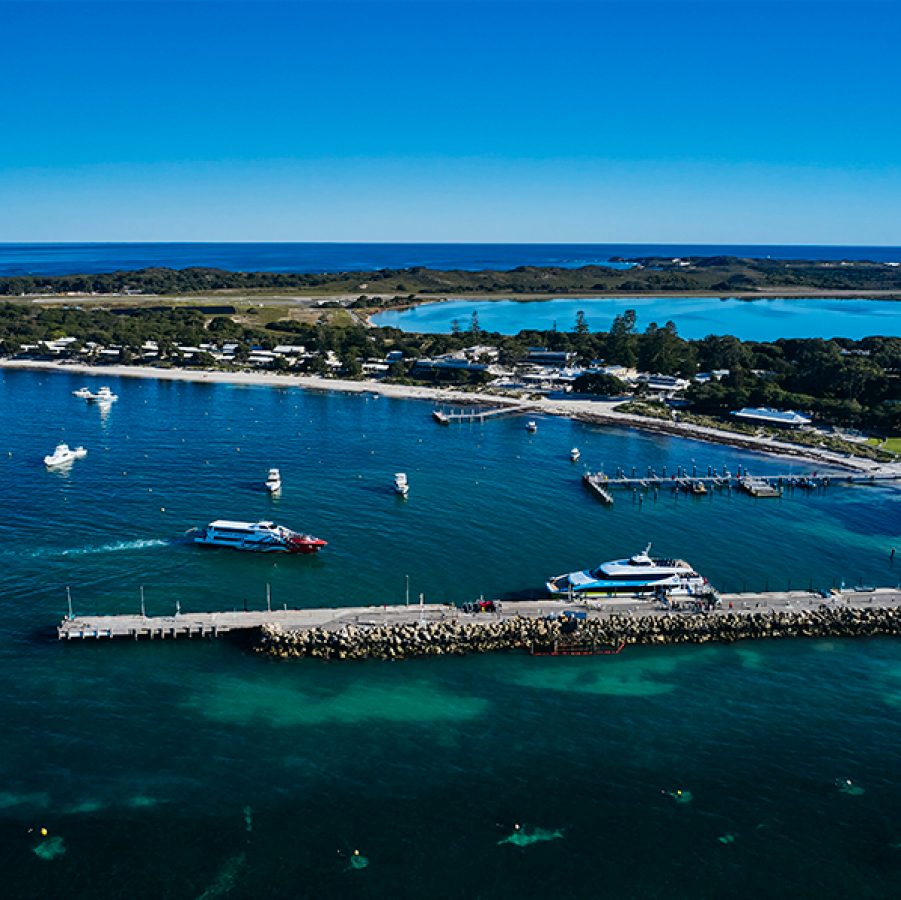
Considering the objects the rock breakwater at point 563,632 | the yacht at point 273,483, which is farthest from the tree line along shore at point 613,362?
the yacht at point 273,483

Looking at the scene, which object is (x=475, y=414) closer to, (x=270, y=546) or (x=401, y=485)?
(x=401, y=485)

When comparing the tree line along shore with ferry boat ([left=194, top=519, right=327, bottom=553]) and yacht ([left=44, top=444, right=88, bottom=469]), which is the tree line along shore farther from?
ferry boat ([left=194, top=519, right=327, bottom=553])

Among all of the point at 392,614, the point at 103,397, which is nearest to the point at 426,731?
the point at 392,614

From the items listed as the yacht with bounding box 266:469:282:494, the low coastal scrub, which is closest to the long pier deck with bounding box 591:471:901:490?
the low coastal scrub

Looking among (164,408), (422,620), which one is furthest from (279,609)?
(164,408)

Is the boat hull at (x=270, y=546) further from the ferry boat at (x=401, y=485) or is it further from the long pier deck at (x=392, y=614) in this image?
the ferry boat at (x=401, y=485)

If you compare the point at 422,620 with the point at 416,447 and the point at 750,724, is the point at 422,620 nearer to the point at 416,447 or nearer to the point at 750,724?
the point at 750,724

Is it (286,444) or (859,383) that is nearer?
(286,444)
